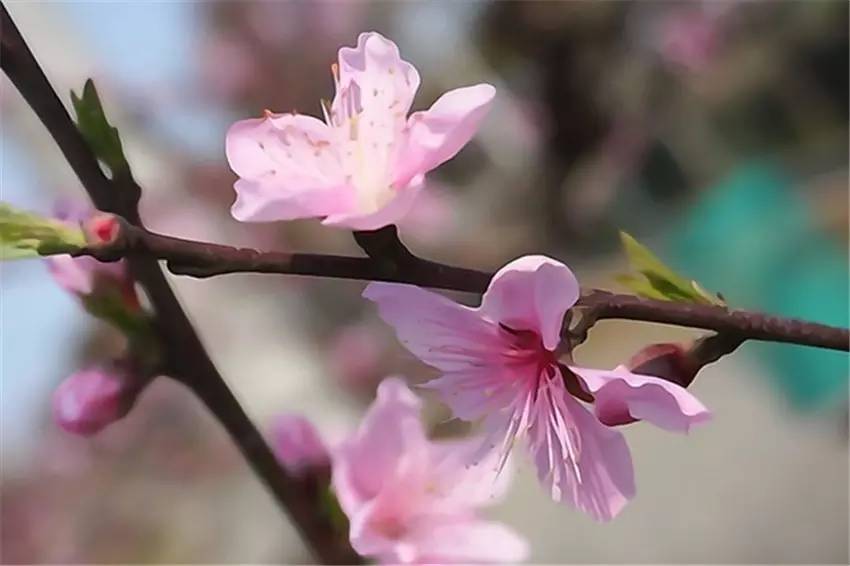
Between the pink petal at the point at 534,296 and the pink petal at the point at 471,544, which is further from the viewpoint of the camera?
the pink petal at the point at 471,544

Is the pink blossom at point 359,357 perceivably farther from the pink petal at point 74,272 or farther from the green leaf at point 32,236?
the green leaf at point 32,236

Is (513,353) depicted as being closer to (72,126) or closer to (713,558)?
(72,126)

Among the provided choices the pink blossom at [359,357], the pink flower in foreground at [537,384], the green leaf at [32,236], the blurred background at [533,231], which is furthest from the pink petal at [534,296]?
the pink blossom at [359,357]

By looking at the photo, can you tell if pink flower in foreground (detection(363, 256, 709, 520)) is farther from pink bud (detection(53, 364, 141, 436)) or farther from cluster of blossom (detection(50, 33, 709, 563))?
pink bud (detection(53, 364, 141, 436))

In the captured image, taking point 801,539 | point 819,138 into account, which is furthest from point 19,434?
point 819,138

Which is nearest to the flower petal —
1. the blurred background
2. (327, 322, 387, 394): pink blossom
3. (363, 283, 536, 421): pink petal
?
(363, 283, 536, 421): pink petal

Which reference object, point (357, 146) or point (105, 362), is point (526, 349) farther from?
point (105, 362)

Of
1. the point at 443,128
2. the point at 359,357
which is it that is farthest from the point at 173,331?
the point at 359,357
